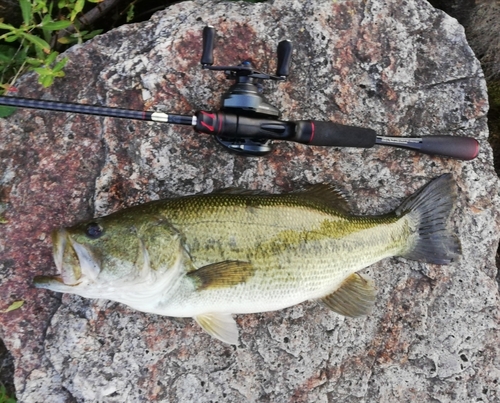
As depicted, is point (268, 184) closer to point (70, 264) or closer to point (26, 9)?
point (70, 264)

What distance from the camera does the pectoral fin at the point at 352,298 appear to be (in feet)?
9.56

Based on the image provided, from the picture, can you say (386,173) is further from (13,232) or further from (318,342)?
(13,232)

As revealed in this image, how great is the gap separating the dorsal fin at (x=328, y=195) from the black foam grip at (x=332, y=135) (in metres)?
0.27

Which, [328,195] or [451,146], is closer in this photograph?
[328,195]

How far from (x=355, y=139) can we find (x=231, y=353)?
151 cm

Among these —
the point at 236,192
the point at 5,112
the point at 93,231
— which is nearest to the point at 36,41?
the point at 5,112

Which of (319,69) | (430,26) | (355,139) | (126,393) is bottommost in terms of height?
(126,393)

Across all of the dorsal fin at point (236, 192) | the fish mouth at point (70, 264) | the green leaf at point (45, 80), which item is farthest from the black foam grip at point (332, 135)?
the green leaf at point (45, 80)

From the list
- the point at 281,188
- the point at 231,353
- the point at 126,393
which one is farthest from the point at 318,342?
the point at 126,393

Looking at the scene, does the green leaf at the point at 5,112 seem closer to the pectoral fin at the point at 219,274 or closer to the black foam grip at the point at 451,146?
the pectoral fin at the point at 219,274

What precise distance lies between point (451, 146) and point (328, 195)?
0.88 m

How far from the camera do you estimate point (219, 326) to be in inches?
106

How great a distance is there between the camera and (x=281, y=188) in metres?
3.04

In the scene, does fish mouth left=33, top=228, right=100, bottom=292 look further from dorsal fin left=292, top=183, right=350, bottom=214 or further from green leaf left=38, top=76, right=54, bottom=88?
dorsal fin left=292, top=183, right=350, bottom=214
